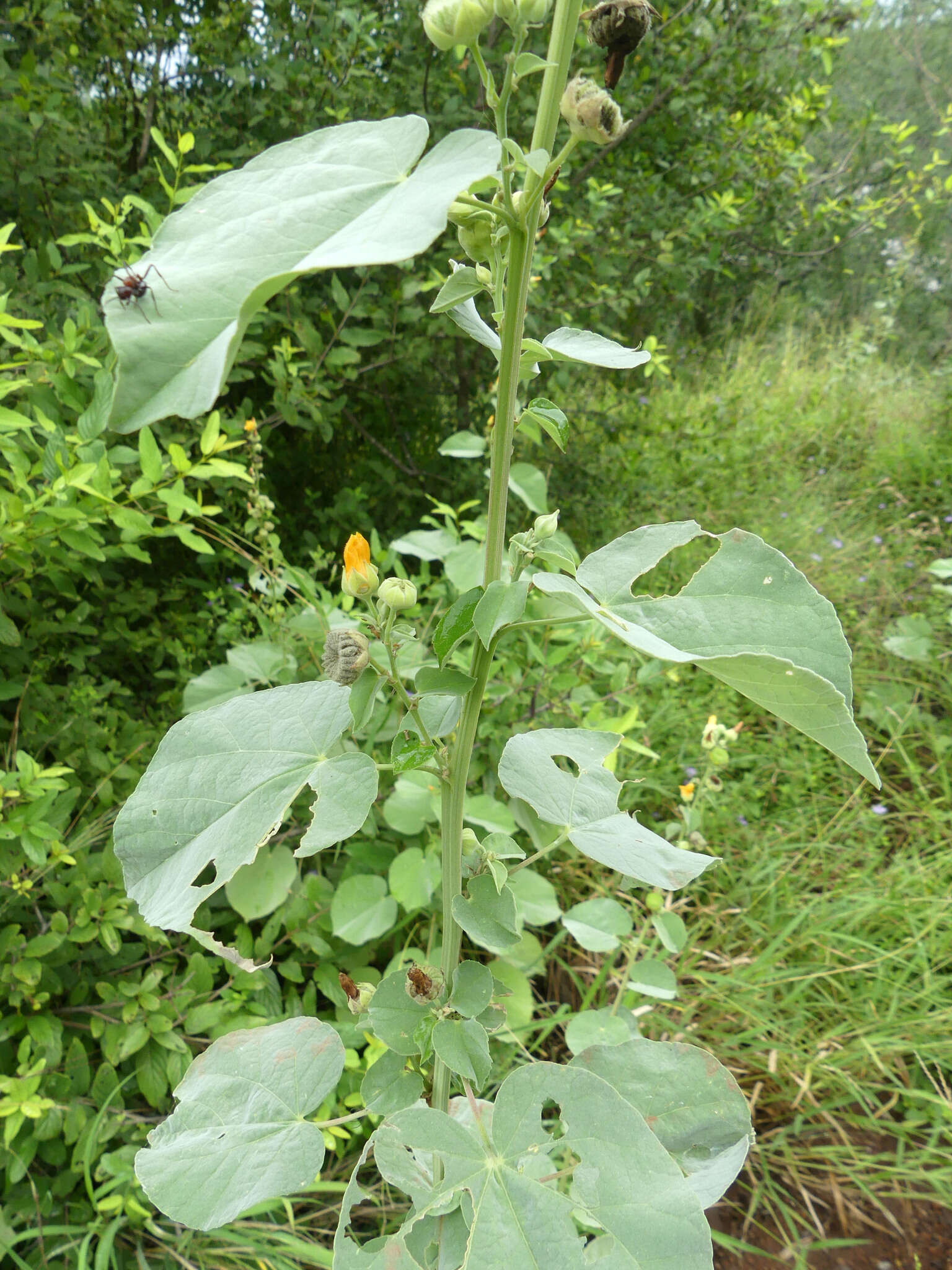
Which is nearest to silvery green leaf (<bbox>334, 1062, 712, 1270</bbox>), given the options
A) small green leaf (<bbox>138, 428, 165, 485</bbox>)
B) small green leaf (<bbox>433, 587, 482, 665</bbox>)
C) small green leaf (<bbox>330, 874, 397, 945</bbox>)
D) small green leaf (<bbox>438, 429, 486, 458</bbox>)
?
small green leaf (<bbox>433, 587, 482, 665</bbox>)

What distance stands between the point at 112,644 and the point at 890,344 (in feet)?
19.4

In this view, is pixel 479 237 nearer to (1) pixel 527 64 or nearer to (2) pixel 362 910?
(1) pixel 527 64

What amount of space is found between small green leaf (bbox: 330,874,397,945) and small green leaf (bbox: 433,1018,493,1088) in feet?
2.15

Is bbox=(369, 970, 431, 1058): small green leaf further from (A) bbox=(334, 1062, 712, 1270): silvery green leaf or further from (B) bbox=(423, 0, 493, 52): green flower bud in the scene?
(B) bbox=(423, 0, 493, 52): green flower bud

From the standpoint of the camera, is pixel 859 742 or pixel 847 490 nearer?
pixel 859 742

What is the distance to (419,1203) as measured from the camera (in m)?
0.52

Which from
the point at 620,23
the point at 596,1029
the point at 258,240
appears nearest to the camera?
the point at 258,240

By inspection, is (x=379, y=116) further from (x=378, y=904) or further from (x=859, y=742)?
(x=859, y=742)

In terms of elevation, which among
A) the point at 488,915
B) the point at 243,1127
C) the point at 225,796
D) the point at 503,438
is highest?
the point at 503,438

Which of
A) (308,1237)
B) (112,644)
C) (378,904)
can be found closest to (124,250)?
(112,644)

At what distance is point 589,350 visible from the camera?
0.51 metres

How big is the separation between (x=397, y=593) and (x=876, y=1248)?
4.41 ft

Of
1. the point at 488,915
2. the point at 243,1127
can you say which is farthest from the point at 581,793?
the point at 243,1127

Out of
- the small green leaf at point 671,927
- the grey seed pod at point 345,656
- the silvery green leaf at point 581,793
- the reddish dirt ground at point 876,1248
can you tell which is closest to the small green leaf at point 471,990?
the silvery green leaf at point 581,793
